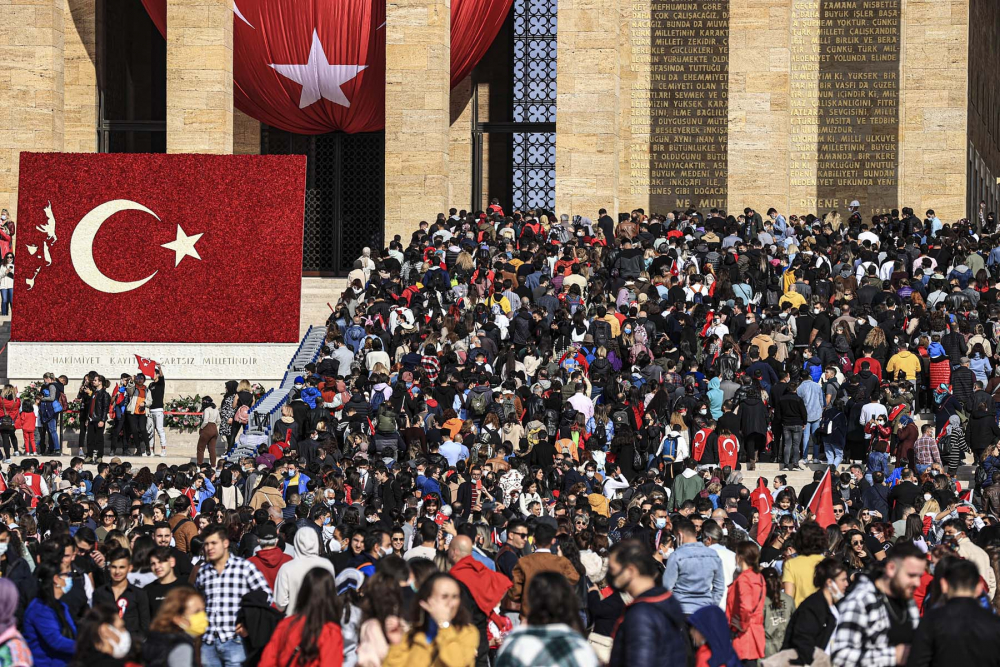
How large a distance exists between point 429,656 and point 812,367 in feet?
48.2

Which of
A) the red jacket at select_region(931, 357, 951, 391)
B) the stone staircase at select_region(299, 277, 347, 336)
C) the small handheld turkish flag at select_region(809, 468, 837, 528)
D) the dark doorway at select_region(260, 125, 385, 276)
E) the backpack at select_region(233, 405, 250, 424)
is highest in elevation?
the dark doorway at select_region(260, 125, 385, 276)

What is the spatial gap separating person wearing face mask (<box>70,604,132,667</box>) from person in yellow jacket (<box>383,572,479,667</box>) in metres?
1.29

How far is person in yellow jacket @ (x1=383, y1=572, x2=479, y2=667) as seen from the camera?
29.3 ft

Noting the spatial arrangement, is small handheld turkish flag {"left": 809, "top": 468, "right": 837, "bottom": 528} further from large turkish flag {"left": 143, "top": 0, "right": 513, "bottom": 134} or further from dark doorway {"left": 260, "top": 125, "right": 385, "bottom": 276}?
dark doorway {"left": 260, "top": 125, "right": 385, "bottom": 276}

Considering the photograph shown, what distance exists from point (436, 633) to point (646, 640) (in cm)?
117

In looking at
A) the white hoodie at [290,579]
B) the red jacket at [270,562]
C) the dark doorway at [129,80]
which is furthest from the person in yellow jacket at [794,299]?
the dark doorway at [129,80]

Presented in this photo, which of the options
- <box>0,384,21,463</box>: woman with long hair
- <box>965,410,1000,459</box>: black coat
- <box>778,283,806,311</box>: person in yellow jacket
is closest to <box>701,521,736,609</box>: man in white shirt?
<box>965,410,1000,459</box>: black coat

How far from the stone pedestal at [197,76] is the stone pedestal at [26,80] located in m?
2.66

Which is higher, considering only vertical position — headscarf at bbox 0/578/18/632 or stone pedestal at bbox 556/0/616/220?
stone pedestal at bbox 556/0/616/220

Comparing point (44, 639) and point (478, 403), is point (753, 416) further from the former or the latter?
point (44, 639)

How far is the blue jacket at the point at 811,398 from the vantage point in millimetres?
22156

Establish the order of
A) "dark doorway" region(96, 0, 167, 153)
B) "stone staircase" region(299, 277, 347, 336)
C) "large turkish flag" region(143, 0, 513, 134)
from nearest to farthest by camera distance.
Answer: "stone staircase" region(299, 277, 347, 336) → "large turkish flag" region(143, 0, 513, 134) → "dark doorway" region(96, 0, 167, 153)

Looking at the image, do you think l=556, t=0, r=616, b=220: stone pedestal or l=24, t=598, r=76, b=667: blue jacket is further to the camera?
l=556, t=0, r=616, b=220: stone pedestal

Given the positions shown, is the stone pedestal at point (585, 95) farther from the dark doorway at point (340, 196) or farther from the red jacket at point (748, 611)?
the red jacket at point (748, 611)
